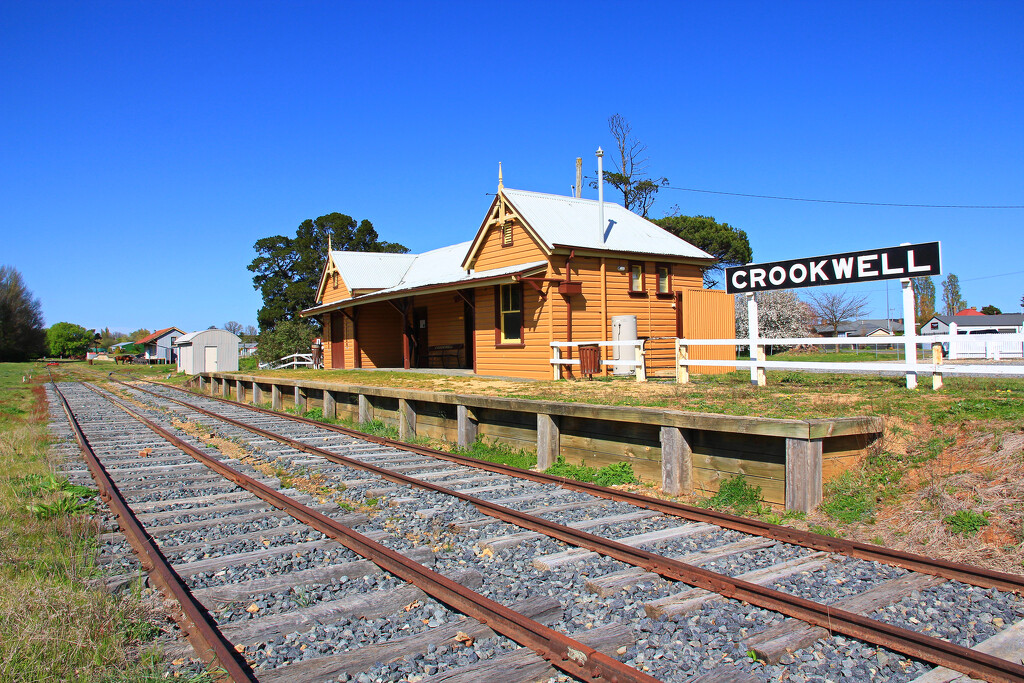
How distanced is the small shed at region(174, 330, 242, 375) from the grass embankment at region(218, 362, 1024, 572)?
40.9 meters

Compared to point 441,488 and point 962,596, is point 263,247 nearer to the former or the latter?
point 441,488

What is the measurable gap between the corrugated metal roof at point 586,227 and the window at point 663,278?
0.47 m

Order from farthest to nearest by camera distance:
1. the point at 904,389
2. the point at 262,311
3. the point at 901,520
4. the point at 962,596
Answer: the point at 262,311
the point at 904,389
the point at 901,520
the point at 962,596

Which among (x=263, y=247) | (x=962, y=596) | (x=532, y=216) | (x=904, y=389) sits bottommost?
(x=962, y=596)

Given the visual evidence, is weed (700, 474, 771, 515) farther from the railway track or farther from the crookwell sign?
the crookwell sign

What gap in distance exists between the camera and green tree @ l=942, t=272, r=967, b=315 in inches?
3167

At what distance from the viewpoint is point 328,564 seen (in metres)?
5.05

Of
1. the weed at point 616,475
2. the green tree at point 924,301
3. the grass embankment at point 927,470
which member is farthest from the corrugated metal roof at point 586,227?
the green tree at point 924,301

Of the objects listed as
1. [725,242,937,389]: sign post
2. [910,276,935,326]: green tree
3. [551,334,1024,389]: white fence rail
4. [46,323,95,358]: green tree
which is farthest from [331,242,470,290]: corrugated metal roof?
[46,323,95,358]: green tree

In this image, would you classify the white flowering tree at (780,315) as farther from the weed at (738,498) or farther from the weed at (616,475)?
the weed at (738,498)

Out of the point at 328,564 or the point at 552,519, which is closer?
the point at 328,564

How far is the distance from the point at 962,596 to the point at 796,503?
6.31 ft

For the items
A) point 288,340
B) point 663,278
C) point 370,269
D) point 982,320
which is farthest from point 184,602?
point 982,320

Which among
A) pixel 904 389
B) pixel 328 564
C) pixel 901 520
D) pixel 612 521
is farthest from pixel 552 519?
pixel 904 389
